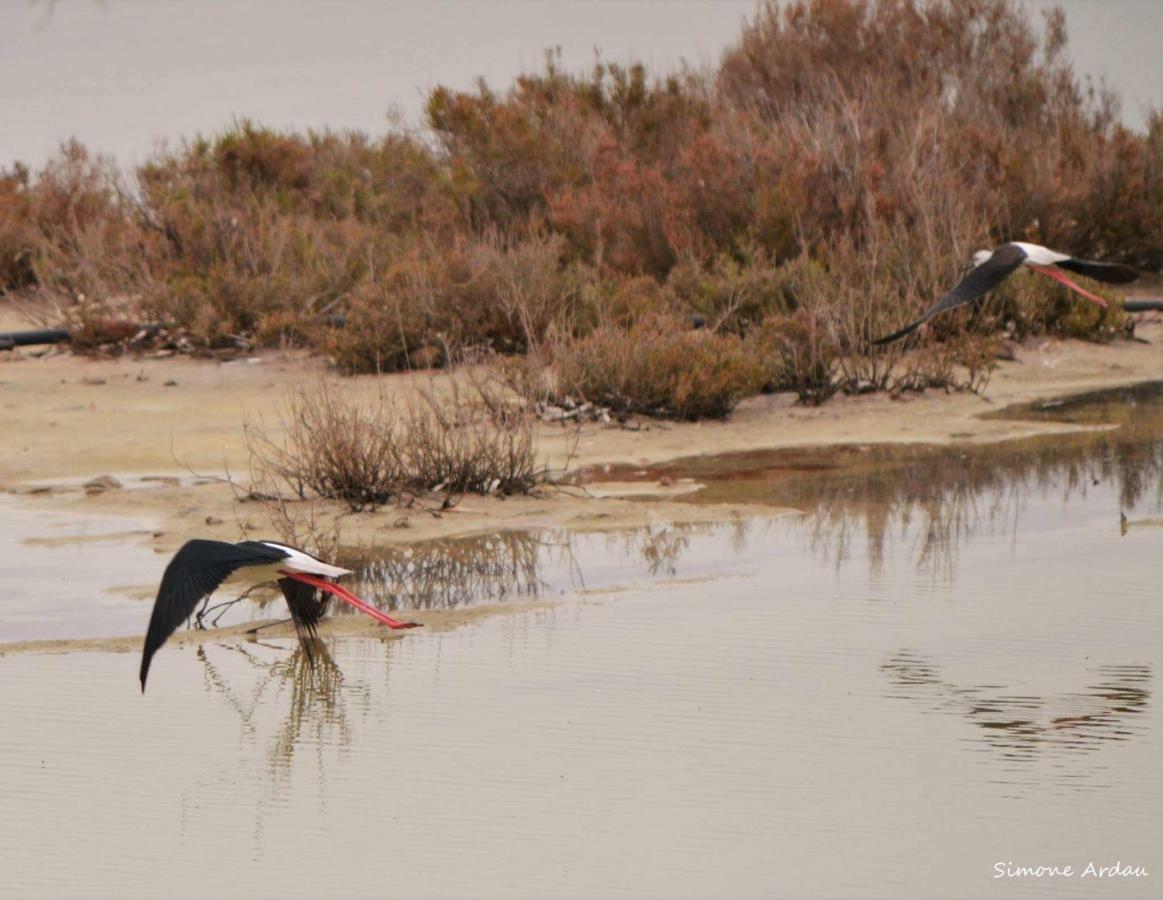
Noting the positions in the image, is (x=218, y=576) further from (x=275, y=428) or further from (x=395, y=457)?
(x=275, y=428)

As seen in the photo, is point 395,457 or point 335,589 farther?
point 395,457

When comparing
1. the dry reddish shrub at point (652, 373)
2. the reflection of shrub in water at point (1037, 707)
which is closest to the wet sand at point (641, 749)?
the reflection of shrub in water at point (1037, 707)

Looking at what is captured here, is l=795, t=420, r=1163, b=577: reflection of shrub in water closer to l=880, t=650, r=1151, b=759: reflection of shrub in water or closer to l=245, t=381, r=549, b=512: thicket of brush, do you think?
l=245, t=381, r=549, b=512: thicket of brush

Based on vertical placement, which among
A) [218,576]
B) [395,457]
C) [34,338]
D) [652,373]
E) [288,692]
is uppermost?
[34,338]

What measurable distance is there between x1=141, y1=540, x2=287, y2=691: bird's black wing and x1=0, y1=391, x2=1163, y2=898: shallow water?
15.6 inches

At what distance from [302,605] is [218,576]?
35.6 inches

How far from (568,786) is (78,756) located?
1.56 m

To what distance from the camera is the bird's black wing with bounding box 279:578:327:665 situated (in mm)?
A: 6781

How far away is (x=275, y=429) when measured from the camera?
12375mm

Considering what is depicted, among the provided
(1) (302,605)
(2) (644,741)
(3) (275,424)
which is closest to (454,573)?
(1) (302,605)

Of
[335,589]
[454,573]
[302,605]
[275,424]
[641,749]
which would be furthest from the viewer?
[275,424]

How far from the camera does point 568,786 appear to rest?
534 centimetres

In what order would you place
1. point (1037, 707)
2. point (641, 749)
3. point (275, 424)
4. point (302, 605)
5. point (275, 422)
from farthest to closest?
point (275, 422)
point (275, 424)
point (302, 605)
point (1037, 707)
point (641, 749)

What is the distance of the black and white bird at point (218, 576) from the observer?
5738 mm
